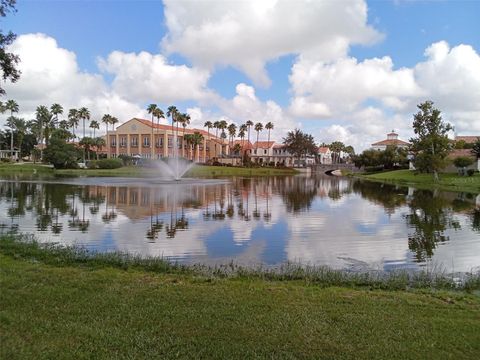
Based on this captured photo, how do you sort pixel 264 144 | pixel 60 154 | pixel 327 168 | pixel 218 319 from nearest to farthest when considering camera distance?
pixel 218 319
pixel 60 154
pixel 327 168
pixel 264 144

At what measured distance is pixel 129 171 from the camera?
80.1 metres

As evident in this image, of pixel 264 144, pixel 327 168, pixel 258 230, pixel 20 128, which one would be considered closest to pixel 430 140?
pixel 258 230

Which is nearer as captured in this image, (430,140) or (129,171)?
(430,140)

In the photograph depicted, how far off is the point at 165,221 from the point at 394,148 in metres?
90.2

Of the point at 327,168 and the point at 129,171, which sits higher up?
the point at 327,168

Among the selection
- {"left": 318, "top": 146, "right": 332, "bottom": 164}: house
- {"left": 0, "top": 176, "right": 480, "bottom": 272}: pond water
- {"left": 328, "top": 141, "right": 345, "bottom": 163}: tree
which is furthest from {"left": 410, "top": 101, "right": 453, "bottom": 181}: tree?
{"left": 328, "top": 141, "right": 345, "bottom": 163}: tree

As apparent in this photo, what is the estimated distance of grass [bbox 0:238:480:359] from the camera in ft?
18.2

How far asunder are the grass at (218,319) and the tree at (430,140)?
58.2m

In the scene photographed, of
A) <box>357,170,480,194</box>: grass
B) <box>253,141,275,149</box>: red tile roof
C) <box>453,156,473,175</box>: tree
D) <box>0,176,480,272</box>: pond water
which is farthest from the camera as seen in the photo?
<box>253,141,275,149</box>: red tile roof

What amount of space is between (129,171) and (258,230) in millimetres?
65173

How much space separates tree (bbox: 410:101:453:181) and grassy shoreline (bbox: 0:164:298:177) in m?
38.3

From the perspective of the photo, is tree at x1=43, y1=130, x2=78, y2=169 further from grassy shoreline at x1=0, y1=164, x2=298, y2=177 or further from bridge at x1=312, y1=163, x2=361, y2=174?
bridge at x1=312, y1=163, x2=361, y2=174

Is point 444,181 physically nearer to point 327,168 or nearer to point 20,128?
point 327,168

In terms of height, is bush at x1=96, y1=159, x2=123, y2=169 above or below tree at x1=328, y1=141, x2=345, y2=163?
below
